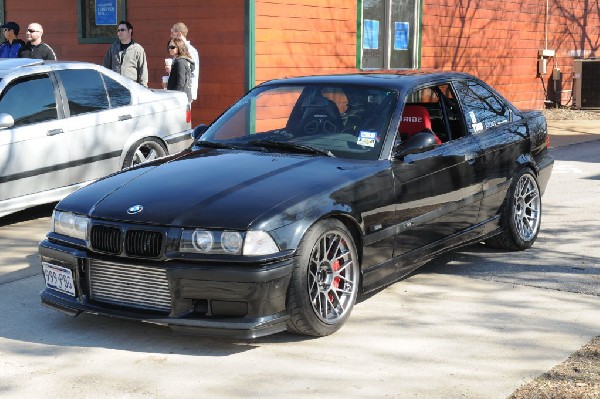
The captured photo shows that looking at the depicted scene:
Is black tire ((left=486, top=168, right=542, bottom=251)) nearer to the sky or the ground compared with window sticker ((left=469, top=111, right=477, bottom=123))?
nearer to the ground

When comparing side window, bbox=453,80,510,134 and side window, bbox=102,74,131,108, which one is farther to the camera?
side window, bbox=102,74,131,108

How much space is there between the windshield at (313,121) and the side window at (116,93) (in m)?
3.19

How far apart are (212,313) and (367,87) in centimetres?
228

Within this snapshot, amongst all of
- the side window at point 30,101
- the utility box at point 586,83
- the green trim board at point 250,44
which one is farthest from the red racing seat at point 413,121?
the utility box at point 586,83

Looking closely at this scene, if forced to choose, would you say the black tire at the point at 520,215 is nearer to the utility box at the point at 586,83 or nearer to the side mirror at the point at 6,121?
the side mirror at the point at 6,121

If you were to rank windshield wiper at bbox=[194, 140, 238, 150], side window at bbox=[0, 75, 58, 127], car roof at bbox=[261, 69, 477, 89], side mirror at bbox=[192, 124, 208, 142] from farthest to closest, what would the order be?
side window at bbox=[0, 75, 58, 127] → side mirror at bbox=[192, 124, 208, 142] → car roof at bbox=[261, 69, 477, 89] → windshield wiper at bbox=[194, 140, 238, 150]

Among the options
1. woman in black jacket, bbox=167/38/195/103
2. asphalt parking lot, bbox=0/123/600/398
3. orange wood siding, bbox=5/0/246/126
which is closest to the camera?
asphalt parking lot, bbox=0/123/600/398

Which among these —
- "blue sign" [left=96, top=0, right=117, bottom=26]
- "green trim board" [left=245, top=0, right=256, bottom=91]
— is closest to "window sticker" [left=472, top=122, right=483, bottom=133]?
"green trim board" [left=245, top=0, right=256, bottom=91]

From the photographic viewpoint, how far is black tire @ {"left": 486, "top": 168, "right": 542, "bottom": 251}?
25.8 ft

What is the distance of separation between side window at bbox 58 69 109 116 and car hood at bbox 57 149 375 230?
11.8ft

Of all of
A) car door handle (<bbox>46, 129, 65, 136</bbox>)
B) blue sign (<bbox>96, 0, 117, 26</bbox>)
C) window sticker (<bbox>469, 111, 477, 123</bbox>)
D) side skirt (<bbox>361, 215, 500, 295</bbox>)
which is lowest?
side skirt (<bbox>361, 215, 500, 295</bbox>)

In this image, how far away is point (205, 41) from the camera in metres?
14.6

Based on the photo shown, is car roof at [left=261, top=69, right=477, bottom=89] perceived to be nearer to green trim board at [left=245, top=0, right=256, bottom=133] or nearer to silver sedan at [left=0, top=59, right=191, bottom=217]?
silver sedan at [left=0, top=59, right=191, bottom=217]

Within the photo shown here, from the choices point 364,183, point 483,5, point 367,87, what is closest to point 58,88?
point 367,87
